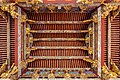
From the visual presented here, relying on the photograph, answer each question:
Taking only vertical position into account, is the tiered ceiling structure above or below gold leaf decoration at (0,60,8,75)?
above

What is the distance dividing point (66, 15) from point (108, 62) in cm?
484

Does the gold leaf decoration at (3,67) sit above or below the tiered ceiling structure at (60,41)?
below

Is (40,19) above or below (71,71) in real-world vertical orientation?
above

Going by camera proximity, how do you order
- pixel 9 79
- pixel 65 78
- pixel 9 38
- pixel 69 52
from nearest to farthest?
pixel 9 79
pixel 65 78
pixel 9 38
pixel 69 52

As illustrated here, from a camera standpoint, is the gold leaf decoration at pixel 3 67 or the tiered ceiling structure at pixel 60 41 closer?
the gold leaf decoration at pixel 3 67

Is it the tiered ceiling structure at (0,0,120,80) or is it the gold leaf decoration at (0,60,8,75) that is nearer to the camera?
the gold leaf decoration at (0,60,8,75)

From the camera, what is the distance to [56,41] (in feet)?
36.9

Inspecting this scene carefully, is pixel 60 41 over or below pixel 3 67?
over

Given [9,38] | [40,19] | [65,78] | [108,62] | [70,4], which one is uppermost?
[70,4]

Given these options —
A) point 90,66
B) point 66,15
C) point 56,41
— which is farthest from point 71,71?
point 66,15

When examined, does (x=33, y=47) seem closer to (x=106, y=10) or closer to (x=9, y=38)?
(x=9, y=38)

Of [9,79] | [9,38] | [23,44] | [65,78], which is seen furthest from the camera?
[9,38]

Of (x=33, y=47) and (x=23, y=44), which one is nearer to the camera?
(x=23, y=44)

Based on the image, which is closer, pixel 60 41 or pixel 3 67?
pixel 3 67
